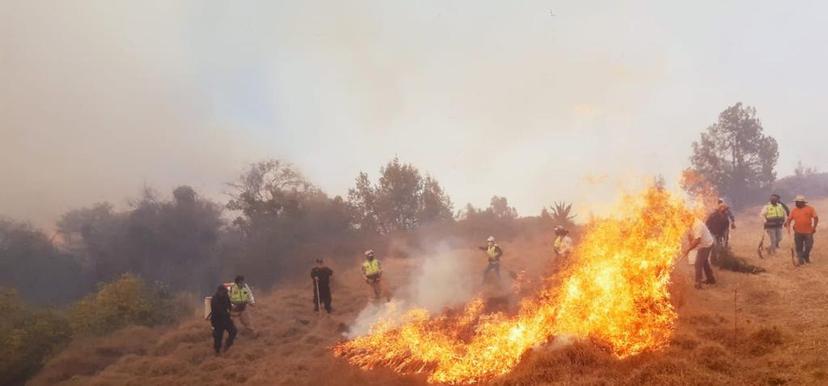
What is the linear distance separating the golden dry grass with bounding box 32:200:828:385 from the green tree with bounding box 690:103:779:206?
1009 inches

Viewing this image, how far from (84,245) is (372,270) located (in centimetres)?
4074

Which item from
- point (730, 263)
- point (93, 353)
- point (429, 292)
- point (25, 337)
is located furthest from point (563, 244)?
point (25, 337)

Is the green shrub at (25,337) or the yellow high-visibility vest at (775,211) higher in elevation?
the yellow high-visibility vest at (775,211)

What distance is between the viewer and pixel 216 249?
41.8 meters

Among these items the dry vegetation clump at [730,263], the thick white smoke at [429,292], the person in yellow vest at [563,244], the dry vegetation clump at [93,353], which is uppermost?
the person in yellow vest at [563,244]

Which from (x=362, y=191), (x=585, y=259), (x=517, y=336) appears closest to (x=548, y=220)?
(x=362, y=191)

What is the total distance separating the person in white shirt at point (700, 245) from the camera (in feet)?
39.6

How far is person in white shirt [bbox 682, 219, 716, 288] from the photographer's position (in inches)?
475

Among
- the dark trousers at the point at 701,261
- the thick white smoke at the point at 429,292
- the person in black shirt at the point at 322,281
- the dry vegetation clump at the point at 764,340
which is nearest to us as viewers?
the dry vegetation clump at the point at 764,340

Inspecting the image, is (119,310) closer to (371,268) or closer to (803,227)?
(371,268)

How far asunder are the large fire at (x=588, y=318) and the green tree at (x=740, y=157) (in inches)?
1419

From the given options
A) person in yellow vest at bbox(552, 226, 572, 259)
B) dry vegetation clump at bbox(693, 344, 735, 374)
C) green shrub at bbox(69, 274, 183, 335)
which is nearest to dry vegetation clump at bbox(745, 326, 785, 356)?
dry vegetation clump at bbox(693, 344, 735, 374)

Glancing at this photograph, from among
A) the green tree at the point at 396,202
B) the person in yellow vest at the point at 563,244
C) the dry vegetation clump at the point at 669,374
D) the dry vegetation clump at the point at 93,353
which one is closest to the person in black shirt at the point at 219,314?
the dry vegetation clump at the point at 93,353

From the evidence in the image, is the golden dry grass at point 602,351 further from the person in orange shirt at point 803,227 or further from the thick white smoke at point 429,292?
the thick white smoke at point 429,292
